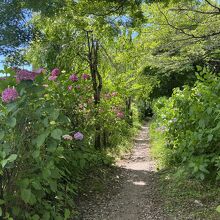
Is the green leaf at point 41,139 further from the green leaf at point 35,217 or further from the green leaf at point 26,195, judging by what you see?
the green leaf at point 35,217

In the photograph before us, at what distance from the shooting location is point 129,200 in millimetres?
4723

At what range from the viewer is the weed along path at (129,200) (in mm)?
4074

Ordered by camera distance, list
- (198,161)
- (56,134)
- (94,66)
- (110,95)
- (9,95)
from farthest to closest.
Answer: (110,95) → (94,66) → (198,161) → (9,95) → (56,134)

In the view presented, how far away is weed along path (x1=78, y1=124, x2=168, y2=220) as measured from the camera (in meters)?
4.07

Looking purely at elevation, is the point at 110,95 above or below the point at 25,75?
below

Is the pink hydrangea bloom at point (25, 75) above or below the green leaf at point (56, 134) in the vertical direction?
above

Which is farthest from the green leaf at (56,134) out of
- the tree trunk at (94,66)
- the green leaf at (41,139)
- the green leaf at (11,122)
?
the tree trunk at (94,66)

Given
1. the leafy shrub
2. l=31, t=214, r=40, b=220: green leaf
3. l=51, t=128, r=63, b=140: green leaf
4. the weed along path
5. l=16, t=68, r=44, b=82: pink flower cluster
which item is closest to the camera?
l=51, t=128, r=63, b=140: green leaf

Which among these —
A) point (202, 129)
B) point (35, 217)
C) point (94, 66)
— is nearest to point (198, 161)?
point (202, 129)

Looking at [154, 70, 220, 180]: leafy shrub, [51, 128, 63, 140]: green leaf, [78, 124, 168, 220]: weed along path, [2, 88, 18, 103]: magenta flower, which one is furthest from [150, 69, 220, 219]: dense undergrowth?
[2, 88, 18, 103]: magenta flower

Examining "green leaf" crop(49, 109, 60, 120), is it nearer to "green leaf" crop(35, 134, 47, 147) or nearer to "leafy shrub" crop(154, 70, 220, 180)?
"green leaf" crop(35, 134, 47, 147)

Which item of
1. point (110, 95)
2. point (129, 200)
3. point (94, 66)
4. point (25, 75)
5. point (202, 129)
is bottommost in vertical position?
point (129, 200)

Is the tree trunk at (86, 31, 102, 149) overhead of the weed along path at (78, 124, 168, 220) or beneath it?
overhead

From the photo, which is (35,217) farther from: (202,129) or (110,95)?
(110,95)
